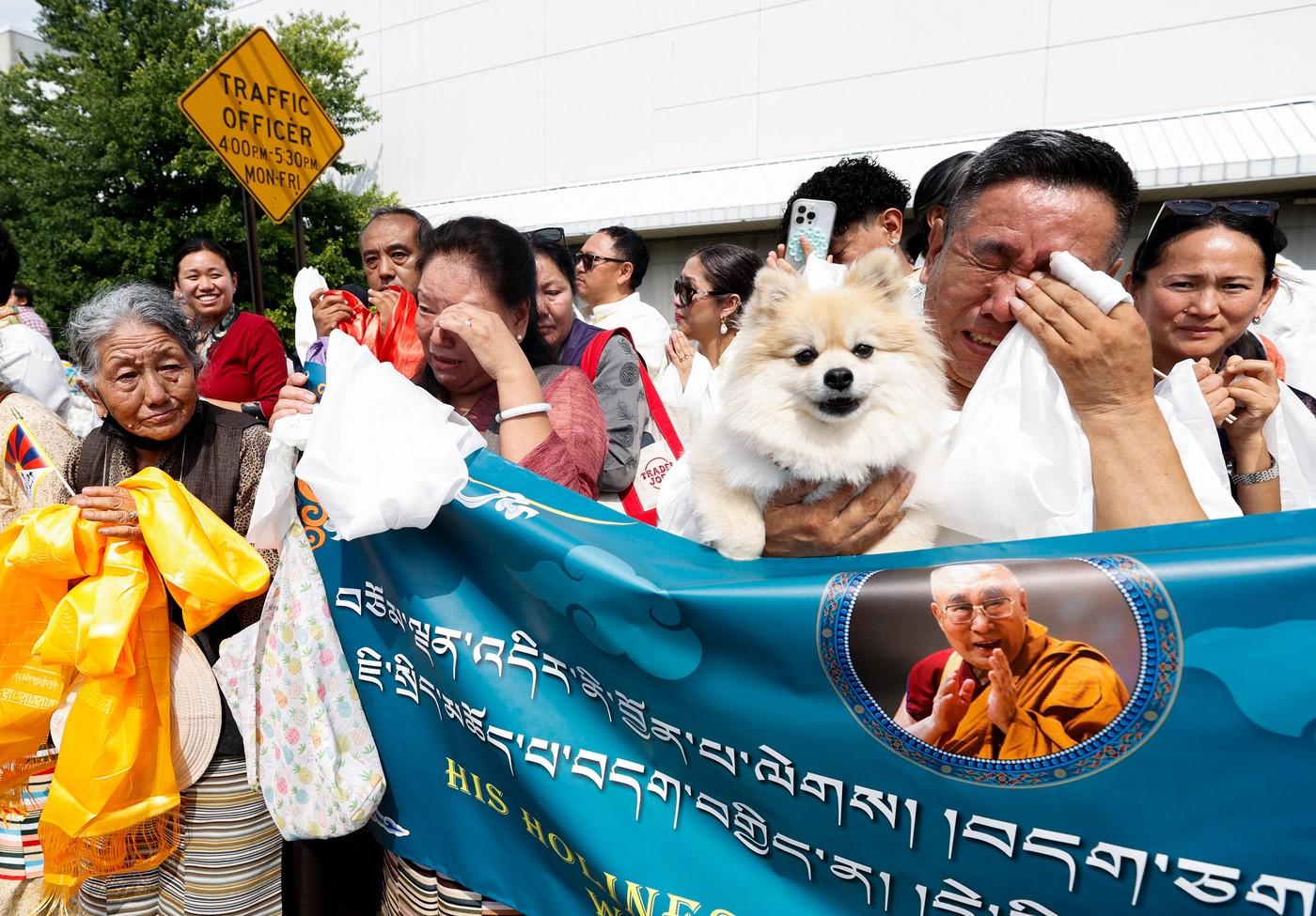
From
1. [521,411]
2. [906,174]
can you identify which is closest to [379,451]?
[521,411]

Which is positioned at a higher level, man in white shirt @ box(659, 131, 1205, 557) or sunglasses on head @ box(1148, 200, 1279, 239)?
sunglasses on head @ box(1148, 200, 1279, 239)

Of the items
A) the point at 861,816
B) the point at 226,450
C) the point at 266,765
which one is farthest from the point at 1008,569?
the point at 226,450

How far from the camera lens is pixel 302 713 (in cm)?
226

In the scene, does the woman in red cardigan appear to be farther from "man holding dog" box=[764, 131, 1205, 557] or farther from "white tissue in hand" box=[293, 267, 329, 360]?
"man holding dog" box=[764, 131, 1205, 557]

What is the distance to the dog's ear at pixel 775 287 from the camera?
181 centimetres

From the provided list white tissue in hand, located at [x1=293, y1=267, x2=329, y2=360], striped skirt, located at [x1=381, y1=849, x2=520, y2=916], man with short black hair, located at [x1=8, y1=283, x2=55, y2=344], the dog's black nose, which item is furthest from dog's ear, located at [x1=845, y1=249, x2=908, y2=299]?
man with short black hair, located at [x1=8, y1=283, x2=55, y2=344]

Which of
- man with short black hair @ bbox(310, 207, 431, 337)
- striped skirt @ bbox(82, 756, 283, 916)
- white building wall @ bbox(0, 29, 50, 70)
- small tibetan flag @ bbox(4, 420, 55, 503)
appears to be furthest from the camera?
white building wall @ bbox(0, 29, 50, 70)

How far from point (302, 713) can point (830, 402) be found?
5.88 ft

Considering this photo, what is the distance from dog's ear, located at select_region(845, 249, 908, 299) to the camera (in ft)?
5.81

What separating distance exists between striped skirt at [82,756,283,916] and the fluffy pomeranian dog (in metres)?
1.92

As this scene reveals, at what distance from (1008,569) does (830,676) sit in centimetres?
41

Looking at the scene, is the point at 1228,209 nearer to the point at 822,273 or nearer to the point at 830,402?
the point at 822,273

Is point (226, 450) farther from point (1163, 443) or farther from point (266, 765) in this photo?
point (1163, 443)

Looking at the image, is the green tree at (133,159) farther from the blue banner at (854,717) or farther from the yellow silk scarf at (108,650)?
the blue banner at (854,717)
